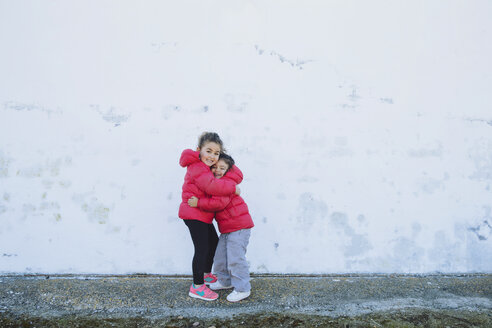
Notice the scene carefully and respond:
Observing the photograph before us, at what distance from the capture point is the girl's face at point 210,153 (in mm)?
2762

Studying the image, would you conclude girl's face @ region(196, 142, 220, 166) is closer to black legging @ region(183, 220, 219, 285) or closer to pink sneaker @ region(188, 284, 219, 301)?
black legging @ region(183, 220, 219, 285)

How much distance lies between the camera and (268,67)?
10.7 feet

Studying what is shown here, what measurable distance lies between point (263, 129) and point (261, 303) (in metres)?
1.38

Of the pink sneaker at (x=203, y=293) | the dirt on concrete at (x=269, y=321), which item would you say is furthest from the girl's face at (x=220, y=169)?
the dirt on concrete at (x=269, y=321)

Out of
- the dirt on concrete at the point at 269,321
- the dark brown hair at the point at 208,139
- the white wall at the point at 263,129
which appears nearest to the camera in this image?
the dirt on concrete at the point at 269,321

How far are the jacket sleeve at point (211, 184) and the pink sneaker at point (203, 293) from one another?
685 millimetres

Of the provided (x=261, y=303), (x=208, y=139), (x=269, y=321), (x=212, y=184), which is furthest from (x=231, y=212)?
(x=269, y=321)

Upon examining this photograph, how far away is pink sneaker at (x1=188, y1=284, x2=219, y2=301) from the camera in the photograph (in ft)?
8.96

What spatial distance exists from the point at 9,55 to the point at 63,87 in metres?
0.51

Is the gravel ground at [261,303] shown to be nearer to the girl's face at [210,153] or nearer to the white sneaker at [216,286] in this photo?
the white sneaker at [216,286]

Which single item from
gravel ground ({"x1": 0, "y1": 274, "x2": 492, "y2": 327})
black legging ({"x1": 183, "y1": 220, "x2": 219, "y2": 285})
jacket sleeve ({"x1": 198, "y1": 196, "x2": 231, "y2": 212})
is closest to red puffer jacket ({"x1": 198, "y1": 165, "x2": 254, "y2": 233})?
jacket sleeve ({"x1": 198, "y1": 196, "x2": 231, "y2": 212})

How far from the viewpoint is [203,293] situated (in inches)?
108

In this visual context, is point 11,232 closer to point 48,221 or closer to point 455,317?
point 48,221

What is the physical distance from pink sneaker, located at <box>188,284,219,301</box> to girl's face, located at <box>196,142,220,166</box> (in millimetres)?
893
